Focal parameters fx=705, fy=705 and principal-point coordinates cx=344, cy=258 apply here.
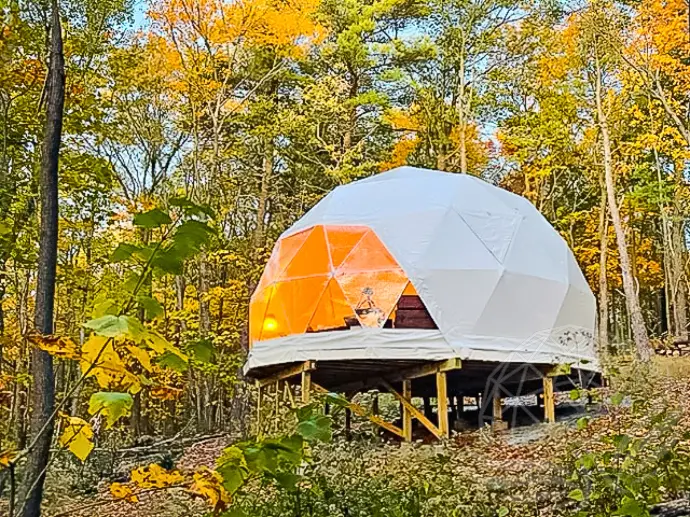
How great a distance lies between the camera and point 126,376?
50.3 inches

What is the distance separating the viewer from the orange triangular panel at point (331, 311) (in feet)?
31.5

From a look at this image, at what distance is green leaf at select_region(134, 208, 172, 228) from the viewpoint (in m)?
1.18

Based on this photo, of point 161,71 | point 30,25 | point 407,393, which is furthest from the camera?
point 161,71

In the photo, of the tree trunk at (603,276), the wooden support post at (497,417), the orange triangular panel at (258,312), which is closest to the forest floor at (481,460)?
the wooden support post at (497,417)

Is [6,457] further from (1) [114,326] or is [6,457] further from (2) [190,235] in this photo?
(2) [190,235]

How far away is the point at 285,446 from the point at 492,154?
1932cm

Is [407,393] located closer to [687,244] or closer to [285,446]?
[285,446]

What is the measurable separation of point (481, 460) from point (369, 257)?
12.0ft

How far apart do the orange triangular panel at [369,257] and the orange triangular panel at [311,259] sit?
35cm

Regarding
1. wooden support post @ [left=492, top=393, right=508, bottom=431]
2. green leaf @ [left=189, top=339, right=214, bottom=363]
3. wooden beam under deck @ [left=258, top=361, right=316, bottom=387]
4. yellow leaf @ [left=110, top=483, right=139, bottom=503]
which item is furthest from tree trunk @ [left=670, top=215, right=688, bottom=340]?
green leaf @ [left=189, top=339, right=214, bottom=363]

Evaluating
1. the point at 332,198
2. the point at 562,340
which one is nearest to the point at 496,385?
the point at 562,340

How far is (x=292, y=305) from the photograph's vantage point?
10180 millimetres

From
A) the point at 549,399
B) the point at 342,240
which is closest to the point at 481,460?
the point at 549,399

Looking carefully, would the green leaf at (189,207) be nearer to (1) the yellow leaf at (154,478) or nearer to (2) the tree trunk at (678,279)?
(1) the yellow leaf at (154,478)
